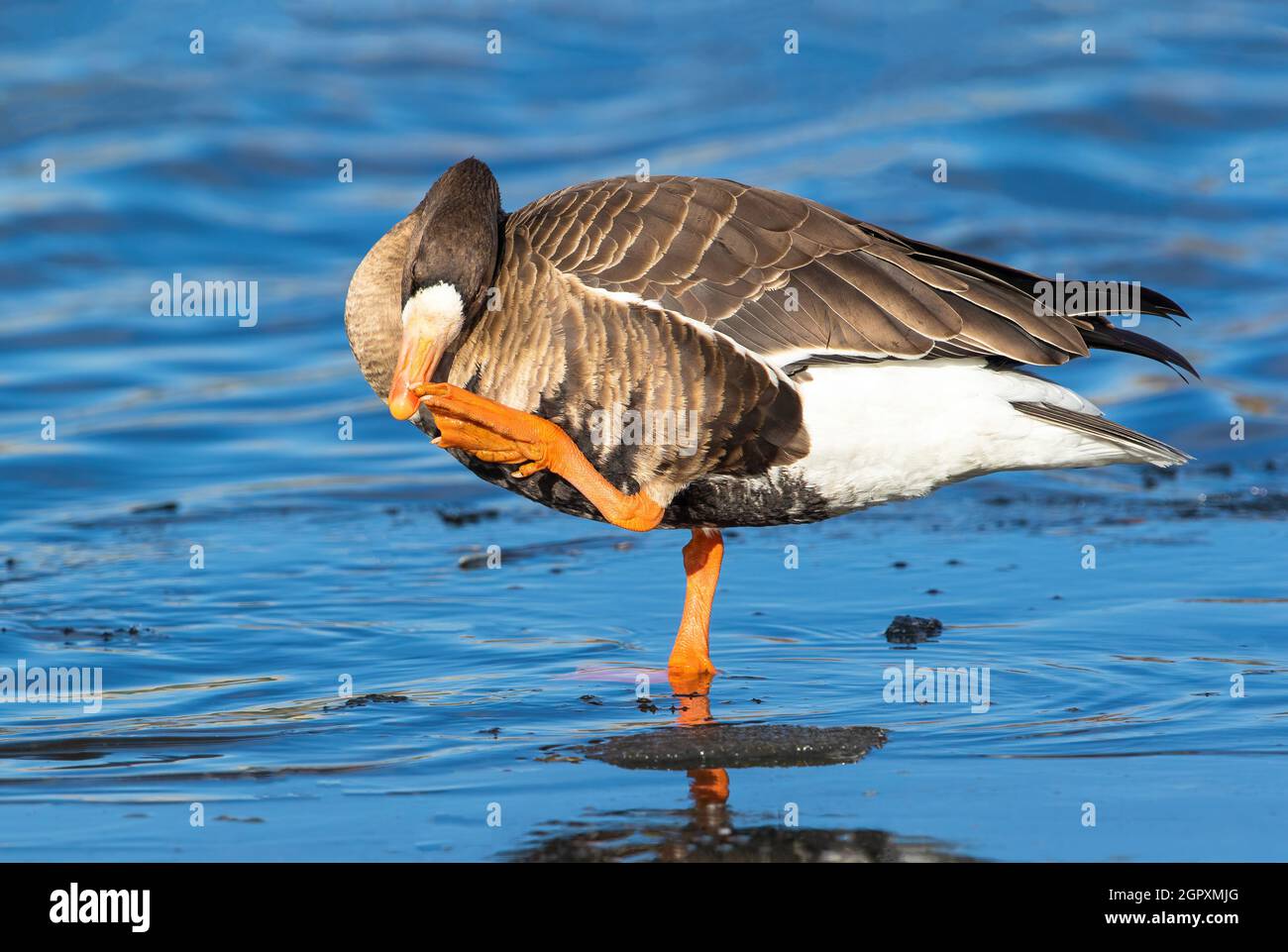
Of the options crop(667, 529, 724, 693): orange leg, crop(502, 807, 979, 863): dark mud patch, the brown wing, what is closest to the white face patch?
the brown wing

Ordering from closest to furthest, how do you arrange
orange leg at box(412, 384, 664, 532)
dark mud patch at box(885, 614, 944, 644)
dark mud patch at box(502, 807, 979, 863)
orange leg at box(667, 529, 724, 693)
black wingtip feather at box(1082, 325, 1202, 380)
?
dark mud patch at box(502, 807, 979, 863) < orange leg at box(412, 384, 664, 532) < black wingtip feather at box(1082, 325, 1202, 380) < orange leg at box(667, 529, 724, 693) < dark mud patch at box(885, 614, 944, 644)

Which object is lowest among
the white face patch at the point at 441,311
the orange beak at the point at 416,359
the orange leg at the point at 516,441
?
the orange leg at the point at 516,441

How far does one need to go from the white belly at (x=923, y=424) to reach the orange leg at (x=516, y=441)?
0.78m

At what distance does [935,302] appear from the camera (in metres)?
6.58

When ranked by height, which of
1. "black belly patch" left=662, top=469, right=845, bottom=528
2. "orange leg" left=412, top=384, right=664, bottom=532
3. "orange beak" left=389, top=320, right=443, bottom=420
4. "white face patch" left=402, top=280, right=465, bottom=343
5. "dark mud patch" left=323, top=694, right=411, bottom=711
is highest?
"white face patch" left=402, top=280, right=465, bottom=343

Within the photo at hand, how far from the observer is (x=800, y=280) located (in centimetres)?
656

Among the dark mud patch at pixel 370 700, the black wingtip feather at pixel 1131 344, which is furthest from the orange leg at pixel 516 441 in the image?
the black wingtip feather at pixel 1131 344

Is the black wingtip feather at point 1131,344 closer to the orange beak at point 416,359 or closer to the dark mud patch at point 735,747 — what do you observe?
the dark mud patch at point 735,747

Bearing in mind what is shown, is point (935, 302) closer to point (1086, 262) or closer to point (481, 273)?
point (481, 273)

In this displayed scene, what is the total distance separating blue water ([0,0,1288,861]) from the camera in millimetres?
5254

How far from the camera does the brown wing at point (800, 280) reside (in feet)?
21.0

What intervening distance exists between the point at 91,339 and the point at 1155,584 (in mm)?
9952

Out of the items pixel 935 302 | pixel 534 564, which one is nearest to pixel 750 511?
pixel 935 302

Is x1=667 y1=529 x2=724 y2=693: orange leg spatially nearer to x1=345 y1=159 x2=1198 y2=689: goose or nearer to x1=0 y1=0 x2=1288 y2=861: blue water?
x1=345 y1=159 x2=1198 y2=689: goose
